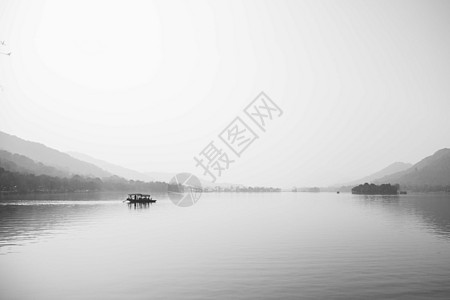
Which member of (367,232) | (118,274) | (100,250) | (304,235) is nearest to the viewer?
(118,274)

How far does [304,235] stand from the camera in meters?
68.1

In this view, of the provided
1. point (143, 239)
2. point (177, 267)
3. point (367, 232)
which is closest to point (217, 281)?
point (177, 267)

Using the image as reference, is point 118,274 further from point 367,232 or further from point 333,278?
point 367,232

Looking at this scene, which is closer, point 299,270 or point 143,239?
point 299,270

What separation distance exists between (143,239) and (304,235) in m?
28.7

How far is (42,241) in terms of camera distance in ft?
193

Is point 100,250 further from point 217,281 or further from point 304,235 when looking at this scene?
point 304,235

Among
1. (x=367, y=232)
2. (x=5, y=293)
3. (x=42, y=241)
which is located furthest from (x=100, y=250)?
(x=367, y=232)

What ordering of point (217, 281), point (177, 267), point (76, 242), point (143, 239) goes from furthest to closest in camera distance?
point (143, 239)
point (76, 242)
point (177, 267)
point (217, 281)

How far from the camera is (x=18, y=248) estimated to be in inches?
2037

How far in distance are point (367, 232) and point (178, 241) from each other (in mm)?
36995

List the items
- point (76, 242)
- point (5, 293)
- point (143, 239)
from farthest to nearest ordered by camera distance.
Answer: point (143, 239) < point (76, 242) < point (5, 293)

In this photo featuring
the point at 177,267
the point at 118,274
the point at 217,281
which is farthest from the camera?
the point at 177,267

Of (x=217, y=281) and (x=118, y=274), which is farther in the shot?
(x=118, y=274)
